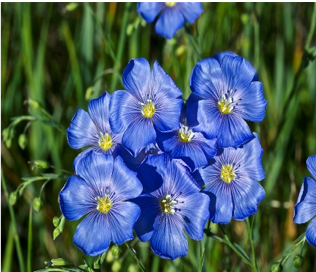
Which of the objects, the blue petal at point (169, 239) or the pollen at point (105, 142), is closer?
the blue petal at point (169, 239)

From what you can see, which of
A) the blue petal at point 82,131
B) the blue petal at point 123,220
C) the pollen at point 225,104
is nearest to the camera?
the blue petal at point 123,220

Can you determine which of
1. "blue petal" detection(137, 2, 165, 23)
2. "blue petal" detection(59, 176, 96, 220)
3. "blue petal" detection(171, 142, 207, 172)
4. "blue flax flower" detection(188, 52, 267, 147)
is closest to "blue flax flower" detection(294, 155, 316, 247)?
"blue flax flower" detection(188, 52, 267, 147)

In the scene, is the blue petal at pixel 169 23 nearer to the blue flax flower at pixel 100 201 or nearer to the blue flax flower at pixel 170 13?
the blue flax flower at pixel 170 13

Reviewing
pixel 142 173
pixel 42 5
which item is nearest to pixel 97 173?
pixel 142 173

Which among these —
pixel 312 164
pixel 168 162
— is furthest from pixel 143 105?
pixel 312 164

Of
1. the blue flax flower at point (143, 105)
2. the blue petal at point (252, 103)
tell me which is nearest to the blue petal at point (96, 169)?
the blue flax flower at point (143, 105)

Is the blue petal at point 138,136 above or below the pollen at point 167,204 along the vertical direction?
above

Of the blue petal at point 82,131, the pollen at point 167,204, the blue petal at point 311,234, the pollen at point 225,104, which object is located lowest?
the blue petal at point 311,234

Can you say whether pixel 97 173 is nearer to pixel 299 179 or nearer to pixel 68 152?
pixel 68 152
